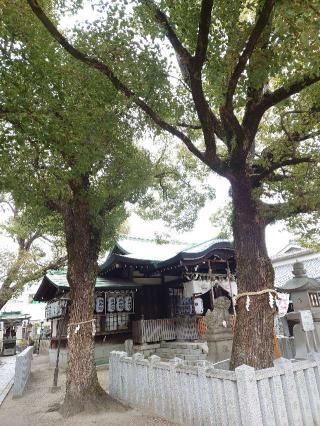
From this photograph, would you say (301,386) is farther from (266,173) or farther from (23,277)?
(23,277)

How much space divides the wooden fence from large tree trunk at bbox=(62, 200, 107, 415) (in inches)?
280

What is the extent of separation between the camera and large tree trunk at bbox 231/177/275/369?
5.67m

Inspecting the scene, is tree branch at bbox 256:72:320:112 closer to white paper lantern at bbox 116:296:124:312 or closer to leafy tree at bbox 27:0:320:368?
leafy tree at bbox 27:0:320:368

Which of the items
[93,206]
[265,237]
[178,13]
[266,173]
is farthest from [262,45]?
[93,206]

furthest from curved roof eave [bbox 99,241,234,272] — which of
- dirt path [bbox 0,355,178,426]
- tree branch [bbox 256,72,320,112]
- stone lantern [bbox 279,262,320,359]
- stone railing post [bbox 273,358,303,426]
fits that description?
stone railing post [bbox 273,358,303,426]

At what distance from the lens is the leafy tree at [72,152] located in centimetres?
604

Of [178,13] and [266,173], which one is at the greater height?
[178,13]

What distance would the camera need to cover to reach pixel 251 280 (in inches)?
239

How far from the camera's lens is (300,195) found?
6668 mm

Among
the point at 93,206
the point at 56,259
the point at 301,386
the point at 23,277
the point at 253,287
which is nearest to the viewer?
the point at 301,386

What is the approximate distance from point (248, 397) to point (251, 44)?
205 inches

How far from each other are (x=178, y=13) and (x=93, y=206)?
5.10 metres

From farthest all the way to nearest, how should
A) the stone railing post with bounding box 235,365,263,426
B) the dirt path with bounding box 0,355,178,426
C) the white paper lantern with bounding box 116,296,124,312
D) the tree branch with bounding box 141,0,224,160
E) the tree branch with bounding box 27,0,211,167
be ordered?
1. the white paper lantern with bounding box 116,296,124,312
2. the dirt path with bounding box 0,355,178,426
3. the tree branch with bounding box 27,0,211,167
4. the tree branch with bounding box 141,0,224,160
5. the stone railing post with bounding box 235,365,263,426

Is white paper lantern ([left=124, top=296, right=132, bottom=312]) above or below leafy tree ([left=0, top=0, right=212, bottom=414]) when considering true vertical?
below
